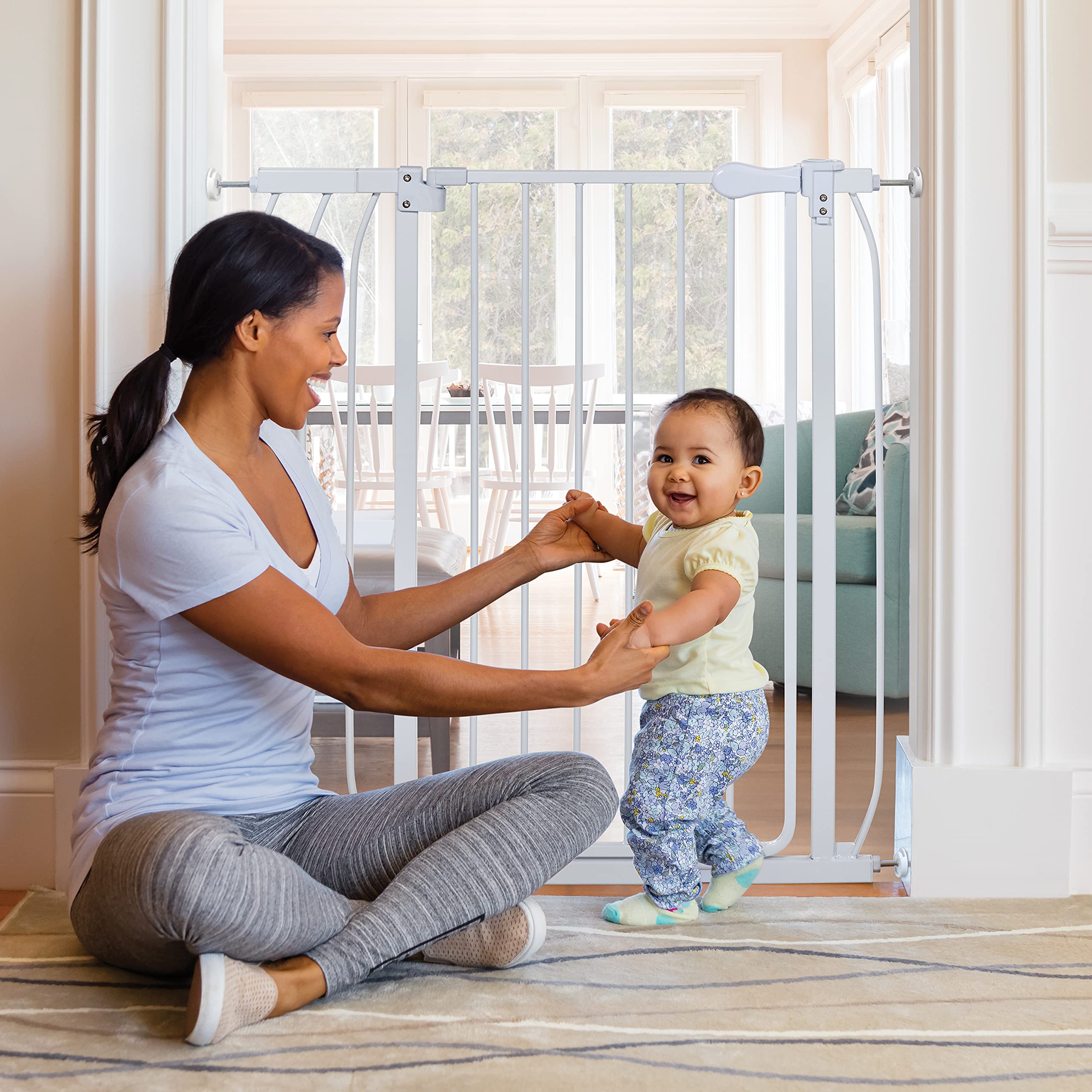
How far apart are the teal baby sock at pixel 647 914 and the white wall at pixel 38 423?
2.73 feet

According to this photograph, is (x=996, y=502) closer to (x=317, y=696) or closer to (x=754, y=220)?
(x=317, y=696)

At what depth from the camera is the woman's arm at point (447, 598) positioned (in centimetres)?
146

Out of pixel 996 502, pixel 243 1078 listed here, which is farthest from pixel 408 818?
pixel 996 502

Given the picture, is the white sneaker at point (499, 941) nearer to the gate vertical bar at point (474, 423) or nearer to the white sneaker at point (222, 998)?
the white sneaker at point (222, 998)

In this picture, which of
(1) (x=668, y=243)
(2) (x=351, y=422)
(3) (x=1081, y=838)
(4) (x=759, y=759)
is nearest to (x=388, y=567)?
(2) (x=351, y=422)

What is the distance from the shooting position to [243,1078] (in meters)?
1.04

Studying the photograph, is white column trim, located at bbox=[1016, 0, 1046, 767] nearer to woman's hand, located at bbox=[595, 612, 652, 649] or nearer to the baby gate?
the baby gate

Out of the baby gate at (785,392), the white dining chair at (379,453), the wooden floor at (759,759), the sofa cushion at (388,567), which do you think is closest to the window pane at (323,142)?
the white dining chair at (379,453)

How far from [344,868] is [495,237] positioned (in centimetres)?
553

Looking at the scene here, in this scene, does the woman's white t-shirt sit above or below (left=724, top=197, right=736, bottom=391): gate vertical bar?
below

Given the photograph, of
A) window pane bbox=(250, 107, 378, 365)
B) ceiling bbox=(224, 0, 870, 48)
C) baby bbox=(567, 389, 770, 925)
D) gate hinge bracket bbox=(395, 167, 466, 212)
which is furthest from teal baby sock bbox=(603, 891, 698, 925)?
ceiling bbox=(224, 0, 870, 48)

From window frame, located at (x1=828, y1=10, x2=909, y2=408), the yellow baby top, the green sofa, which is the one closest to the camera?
the yellow baby top

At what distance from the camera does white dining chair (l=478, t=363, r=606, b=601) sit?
4109 millimetres

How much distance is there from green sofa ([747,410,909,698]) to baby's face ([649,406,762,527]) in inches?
46.7
